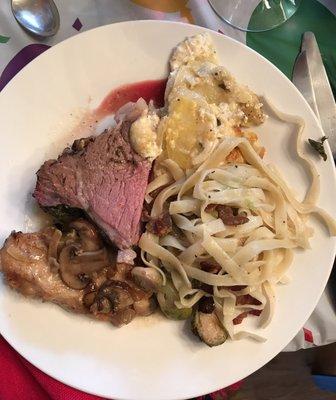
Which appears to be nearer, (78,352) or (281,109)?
(78,352)

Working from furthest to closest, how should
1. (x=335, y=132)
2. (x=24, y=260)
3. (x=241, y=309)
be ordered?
(x=335, y=132)
(x=241, y=309)
(x=24, y=260)

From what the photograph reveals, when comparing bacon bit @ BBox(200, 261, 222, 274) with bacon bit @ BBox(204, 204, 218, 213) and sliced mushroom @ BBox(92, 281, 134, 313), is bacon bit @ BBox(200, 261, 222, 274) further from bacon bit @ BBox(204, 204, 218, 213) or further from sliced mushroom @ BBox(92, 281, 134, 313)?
sliced mushroom @ BBox(92, 281, 134, 313)

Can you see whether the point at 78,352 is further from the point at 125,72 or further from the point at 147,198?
the point at 125,72

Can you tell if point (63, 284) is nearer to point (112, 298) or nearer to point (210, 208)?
point (112, 298)

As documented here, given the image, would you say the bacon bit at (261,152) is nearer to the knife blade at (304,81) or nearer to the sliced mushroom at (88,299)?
the knife blade at (304,81)

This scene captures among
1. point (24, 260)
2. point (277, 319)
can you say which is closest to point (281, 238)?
point (277, 319)

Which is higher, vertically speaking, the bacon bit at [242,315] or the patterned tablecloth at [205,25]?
the patterned tablecloth at [205,25]

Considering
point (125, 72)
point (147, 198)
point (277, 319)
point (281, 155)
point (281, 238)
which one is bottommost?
point (277, 319)

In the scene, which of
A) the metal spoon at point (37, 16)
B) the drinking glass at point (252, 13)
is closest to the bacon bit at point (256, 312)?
the drinking glass at point (252, 13)
